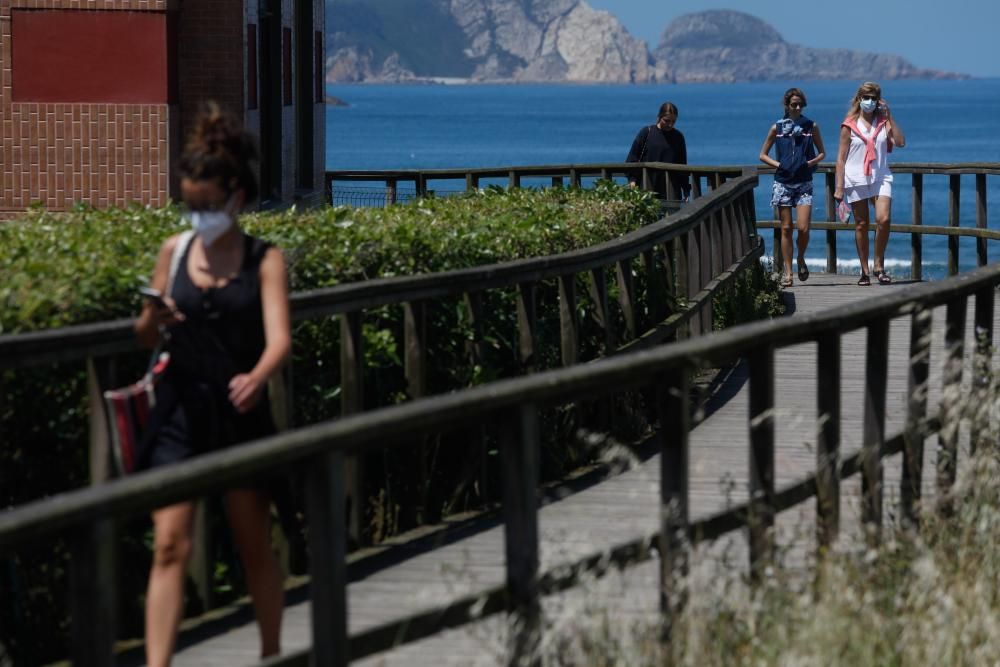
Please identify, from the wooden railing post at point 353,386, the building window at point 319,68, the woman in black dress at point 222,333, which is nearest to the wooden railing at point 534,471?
the woman in black dress at point 222,333

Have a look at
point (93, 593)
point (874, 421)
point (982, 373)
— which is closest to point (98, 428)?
point (93, 593)

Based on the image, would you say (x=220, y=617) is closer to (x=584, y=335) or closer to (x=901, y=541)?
(x=901, y=541)

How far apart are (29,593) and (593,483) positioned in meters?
3.24

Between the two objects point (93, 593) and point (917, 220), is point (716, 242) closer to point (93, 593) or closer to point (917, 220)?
point (917, 220)

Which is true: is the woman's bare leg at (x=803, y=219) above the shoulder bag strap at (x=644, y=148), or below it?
below

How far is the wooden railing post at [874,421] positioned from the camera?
6.80 m

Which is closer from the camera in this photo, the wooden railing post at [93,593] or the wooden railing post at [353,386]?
the wooden railing post at [93,593]

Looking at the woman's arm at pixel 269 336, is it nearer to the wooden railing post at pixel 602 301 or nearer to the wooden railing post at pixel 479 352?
the wooden railing post at pixel 479 352

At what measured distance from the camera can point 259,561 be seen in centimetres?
562

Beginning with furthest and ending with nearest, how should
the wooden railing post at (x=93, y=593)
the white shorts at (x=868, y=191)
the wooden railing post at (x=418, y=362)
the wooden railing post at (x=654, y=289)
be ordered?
the white shorts at (x=868, y=191)
the wooden railing post at (x=654, y=289)
the wooden railing post at (x=418, y=362)
the wooden railing post at (x=93, y=593)

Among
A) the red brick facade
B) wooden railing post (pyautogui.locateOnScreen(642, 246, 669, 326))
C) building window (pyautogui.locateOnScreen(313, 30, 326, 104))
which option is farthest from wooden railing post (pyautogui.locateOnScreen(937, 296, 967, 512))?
building window (pyautogui.locateOnScreen(313, 30, 326, 104))

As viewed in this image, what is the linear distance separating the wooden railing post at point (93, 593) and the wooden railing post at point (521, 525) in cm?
129

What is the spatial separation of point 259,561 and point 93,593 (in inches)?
68.4

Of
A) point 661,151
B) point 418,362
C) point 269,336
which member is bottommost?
point 418,362
